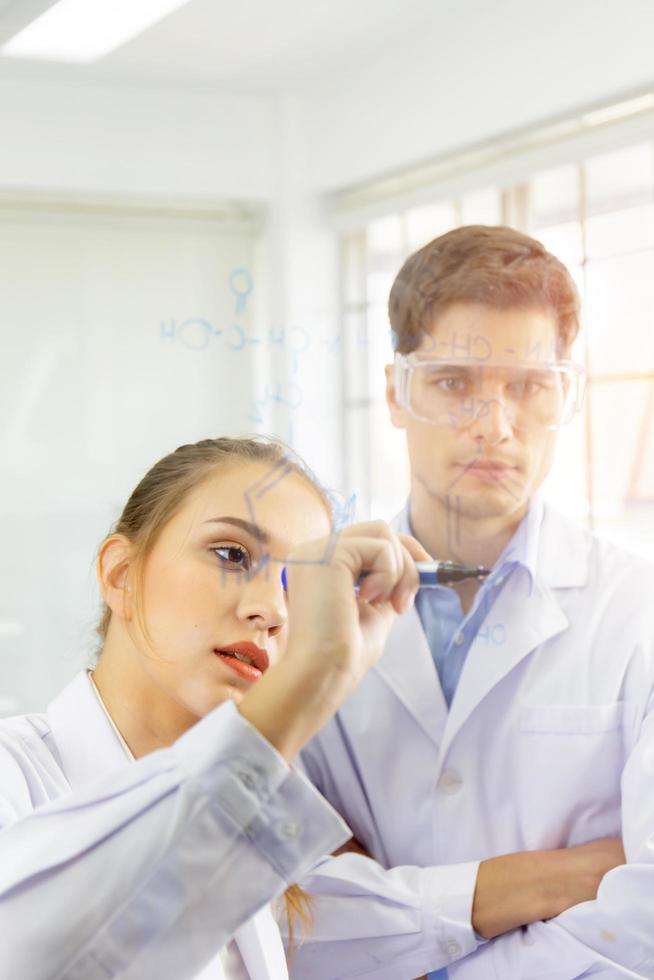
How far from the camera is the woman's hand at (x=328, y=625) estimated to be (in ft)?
2.39

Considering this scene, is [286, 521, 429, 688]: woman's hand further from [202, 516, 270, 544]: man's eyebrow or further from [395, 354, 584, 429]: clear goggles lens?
[395, 354, 584, 429]: clear goggles lens

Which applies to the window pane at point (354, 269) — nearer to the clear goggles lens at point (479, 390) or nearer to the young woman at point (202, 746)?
the clear goggles lens at point (479, 390)

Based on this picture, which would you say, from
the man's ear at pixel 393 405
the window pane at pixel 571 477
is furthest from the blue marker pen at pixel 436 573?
the window pane at pixel 571 477

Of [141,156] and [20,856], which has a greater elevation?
[141,156]

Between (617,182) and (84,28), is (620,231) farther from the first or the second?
(84,28)

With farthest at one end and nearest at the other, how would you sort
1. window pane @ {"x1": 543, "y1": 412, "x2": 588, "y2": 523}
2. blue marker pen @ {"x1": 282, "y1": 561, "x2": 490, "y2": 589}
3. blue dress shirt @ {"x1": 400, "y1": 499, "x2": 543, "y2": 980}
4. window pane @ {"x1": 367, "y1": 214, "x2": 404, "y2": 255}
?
window pane @ {"x1": 543, "y1": 412, "x2": 588, "y2": 523}
window pane @ {"x1": 367, "y1": 214, "x2": 404, "y2": 255}
blue dress shirt @ {"x1": 400, "y1": 499, "x2": 543, "y2": 980}
blue marker pen @ {"x1": 282, "y1": 561, "x2": 490, "y2": 589}

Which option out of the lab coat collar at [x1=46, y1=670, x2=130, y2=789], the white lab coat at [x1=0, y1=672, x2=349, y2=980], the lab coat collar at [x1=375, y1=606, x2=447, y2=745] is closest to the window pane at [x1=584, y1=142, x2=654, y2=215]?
the lab coat collar at [x1=375, y1=606, x2=447, y2=745]

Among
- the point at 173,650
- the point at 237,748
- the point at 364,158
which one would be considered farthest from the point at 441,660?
the point at 364,158

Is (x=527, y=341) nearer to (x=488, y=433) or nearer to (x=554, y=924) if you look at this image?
(x=488, y=433)

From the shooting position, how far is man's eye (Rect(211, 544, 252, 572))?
0.99 m

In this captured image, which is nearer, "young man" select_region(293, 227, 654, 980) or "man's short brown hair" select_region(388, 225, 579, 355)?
"young man" select_region(293, 227, 654, 980)

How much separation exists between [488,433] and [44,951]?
0.77 meters

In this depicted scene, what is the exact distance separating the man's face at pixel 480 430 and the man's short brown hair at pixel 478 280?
0.01 metres

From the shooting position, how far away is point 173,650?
99 centimetres
